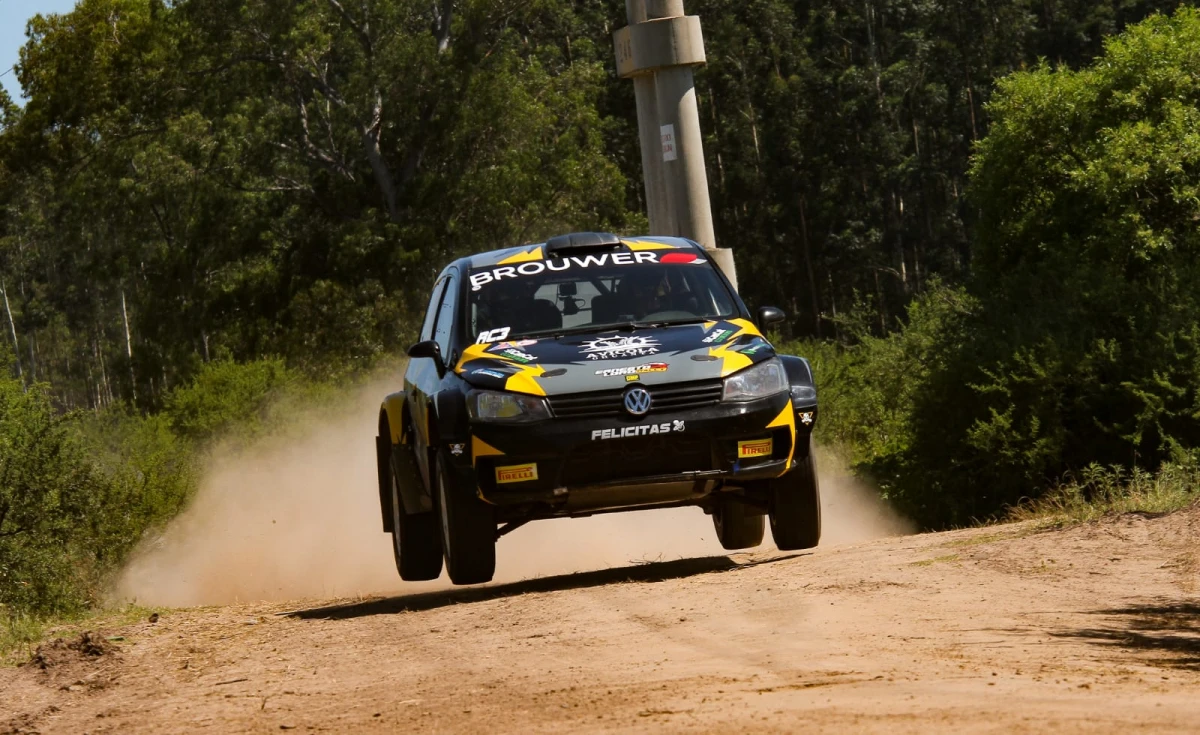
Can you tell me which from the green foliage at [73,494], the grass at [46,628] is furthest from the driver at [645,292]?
the green foliage at [73,494]

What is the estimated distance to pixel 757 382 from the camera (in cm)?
982

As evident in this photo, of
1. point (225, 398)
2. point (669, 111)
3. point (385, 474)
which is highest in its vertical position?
point (669, 111)

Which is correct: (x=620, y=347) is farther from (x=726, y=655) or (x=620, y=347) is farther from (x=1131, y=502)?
(x=1131, y=502)

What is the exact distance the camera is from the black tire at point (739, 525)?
39.1ft

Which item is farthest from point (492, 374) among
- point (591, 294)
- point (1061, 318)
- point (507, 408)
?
point (1061, 318)

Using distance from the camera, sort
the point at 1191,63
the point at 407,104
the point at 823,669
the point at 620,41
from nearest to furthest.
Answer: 1. the point at 823,669
2. the point at 620,41
3. the point at 1191,63
4. the point at 407,104

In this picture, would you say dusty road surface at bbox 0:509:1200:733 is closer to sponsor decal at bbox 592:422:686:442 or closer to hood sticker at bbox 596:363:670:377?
sponsor decal at bbox 592:422:686:442

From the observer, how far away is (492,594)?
10594 mm

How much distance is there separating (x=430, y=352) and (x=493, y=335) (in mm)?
405

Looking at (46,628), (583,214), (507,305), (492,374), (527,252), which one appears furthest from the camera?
(583,214)

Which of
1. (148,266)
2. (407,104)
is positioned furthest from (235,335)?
(407,104)

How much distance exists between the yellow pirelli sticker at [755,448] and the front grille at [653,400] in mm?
303

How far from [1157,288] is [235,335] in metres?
29.1

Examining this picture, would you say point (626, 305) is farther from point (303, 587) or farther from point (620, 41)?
point (620, 41)
